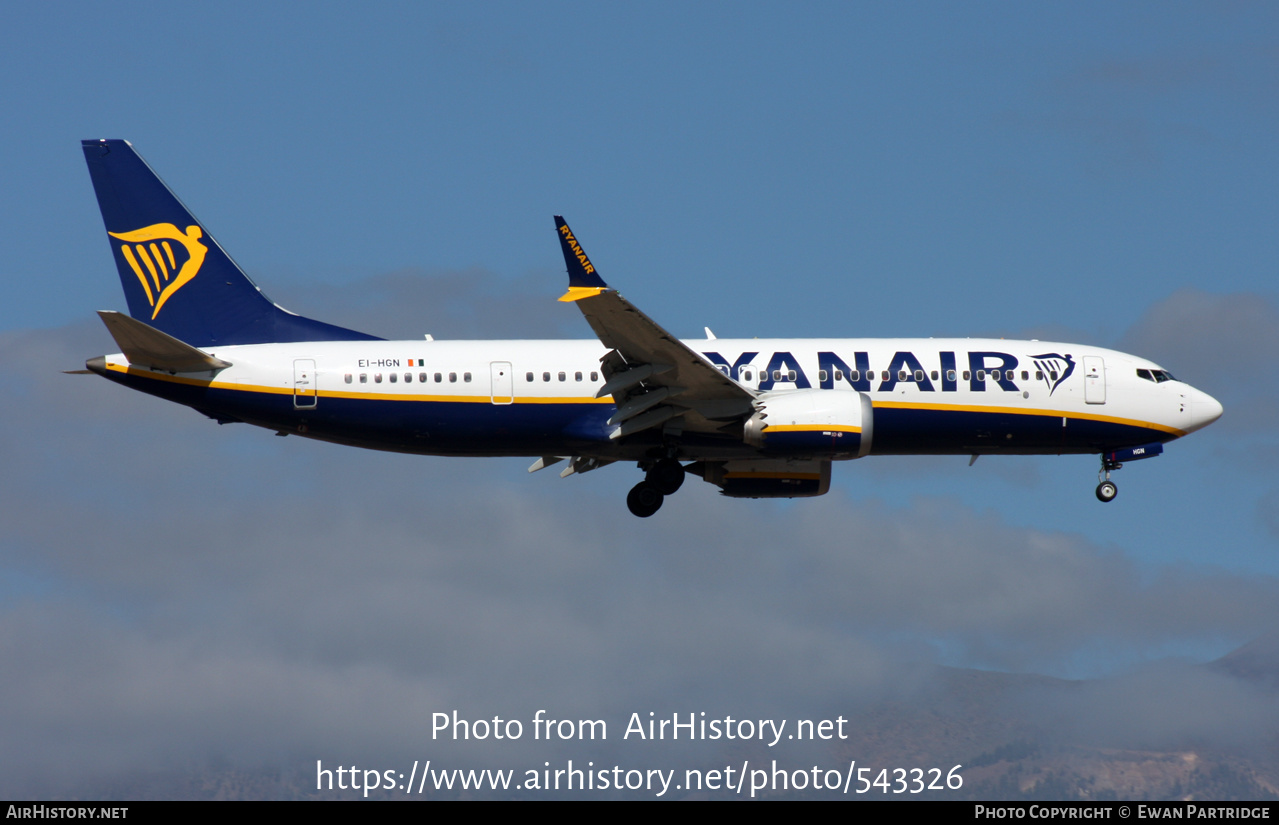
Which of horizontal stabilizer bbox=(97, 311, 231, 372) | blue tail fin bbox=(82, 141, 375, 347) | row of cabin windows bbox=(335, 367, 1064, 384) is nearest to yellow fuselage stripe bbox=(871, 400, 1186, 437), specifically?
row of cabin windows bbox=(335, 367, 1064, 384)

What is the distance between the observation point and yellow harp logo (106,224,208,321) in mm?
45688

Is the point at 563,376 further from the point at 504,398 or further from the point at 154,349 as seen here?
the point at 154,349

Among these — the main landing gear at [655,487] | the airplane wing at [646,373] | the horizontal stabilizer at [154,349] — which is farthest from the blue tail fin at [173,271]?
the main landing gear at [655,487]

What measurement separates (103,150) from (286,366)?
1009cm

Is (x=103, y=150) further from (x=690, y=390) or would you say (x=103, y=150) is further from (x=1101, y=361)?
(x=1101, y=361)

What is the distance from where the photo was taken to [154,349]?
136 feet

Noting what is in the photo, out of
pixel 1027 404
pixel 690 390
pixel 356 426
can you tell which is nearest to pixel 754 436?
pixel 690 390

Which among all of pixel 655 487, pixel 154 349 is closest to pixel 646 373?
pixel 655 487

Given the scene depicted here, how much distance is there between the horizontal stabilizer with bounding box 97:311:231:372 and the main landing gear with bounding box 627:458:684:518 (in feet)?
43.2

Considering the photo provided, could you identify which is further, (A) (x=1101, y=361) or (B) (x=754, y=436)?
(A) (x=1101, y=361)

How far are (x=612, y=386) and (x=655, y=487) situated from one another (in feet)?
17.1

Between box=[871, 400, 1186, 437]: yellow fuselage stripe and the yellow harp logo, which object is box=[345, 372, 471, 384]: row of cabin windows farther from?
box=[871, 400, 1186, 437]: yellow fuselage stripe

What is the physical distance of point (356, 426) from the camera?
142ft

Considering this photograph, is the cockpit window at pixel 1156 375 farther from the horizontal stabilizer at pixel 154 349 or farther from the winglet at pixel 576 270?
the horizontal stabilizer at pixel 154 349
